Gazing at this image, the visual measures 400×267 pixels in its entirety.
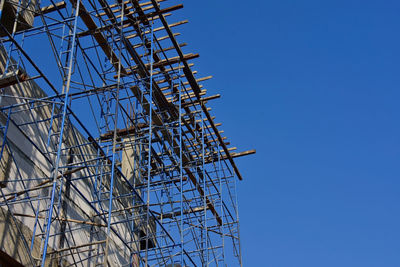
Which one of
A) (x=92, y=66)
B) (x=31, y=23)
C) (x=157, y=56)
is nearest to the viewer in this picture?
(x=31, y=23)

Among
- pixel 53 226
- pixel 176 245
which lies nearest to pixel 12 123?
pixel 53 226

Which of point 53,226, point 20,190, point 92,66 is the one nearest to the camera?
point 20,190

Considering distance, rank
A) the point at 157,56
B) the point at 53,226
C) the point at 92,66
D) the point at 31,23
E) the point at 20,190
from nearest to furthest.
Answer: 1. the point at 20,190
2. the point at 53,226
3. the point at 31,23
4. the point at 92,66
5. the point at 157,56

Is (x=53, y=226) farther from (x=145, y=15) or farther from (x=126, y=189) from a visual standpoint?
(x=145, y=15)

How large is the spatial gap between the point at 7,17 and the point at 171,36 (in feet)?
19.6

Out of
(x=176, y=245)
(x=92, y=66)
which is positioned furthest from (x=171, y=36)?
→ (x=176, y=245)

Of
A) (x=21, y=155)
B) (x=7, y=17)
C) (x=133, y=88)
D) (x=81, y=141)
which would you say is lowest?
(x=21, y=155)

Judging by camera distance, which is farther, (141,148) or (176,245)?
(141,148)

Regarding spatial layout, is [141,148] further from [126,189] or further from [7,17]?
[7,17]

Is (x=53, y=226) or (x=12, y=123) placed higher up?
(x=12, y=123)

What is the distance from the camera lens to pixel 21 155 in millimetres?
11984

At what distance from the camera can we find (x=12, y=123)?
11898mm

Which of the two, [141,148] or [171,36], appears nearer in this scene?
[171,36]

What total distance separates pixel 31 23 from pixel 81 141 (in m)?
3.29
